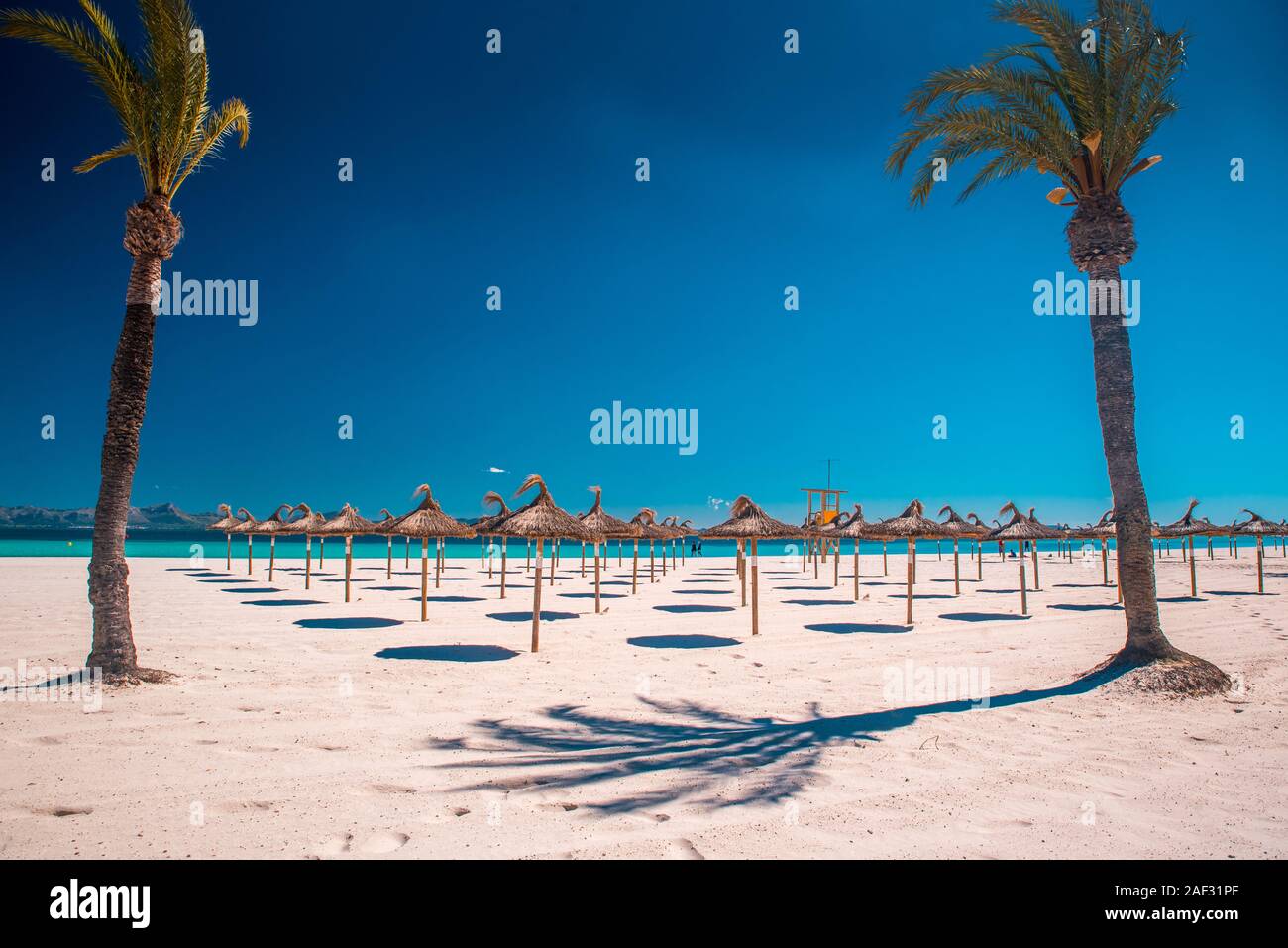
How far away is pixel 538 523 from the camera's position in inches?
548

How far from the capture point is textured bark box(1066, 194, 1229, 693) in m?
9.80

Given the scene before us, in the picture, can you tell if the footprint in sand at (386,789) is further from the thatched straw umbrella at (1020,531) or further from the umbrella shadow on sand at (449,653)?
the thatched straw umbrella at (1020,531)

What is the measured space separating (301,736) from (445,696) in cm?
225

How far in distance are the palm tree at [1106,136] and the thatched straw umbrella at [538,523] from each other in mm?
9453

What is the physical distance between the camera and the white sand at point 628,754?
16.2 feet

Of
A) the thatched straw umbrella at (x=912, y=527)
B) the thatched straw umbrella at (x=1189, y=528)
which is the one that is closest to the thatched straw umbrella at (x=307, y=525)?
the thatched straw umbrella at (x=912, y=527)

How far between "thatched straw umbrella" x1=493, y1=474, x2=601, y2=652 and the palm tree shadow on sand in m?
4.99

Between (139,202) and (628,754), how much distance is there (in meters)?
9.88

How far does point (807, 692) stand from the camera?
394 inches

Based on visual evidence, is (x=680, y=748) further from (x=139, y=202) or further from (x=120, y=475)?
(x=139, y=202)

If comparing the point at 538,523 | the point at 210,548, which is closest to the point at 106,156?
the point at 538,523

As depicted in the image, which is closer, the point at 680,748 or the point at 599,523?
the point at 680,748
